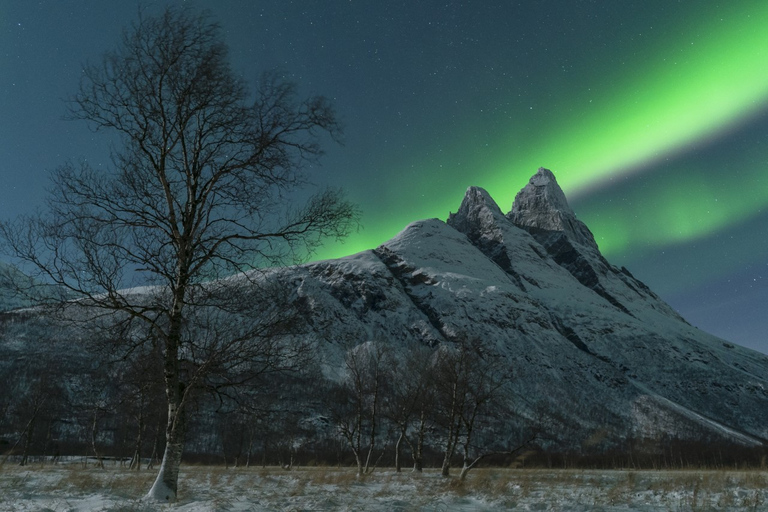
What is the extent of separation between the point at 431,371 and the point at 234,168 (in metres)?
29.1

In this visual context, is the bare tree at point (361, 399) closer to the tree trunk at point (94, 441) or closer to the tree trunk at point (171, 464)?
the tree trunk at point (94, 441)

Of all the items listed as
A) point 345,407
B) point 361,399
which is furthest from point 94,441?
point 345,407

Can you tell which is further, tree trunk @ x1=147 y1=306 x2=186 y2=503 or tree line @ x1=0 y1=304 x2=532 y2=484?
tree line @ x1=0 y1=304 x2=532 y2=484

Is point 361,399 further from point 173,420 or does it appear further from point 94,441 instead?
point 173,420

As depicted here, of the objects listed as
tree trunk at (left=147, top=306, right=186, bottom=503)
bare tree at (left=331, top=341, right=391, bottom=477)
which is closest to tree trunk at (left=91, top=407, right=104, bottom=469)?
bare tree at (left=331, top=341, right=391, bottom=477)

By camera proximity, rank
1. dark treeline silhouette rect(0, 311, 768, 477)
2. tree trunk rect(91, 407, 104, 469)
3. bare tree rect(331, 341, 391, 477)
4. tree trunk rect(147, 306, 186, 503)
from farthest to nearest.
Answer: bare tree rect(331, 341, 391, 477) → tree trunk rect(91, 407, 104, 469) → dark treeline silhouette rect(0, 311, 768, 477) → tree trunk rect(147, 306, 186, 503)

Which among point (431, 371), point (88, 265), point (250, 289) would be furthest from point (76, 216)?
point (431, 371)

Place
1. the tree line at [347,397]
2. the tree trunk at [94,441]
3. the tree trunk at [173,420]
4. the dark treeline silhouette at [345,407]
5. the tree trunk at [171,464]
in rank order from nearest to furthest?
the tree trunk at [171,464] < the tree trunk at [173,420] < the tree line at [347,397] < the dark treeline silhouette at [345,407] < the tree trunk at [94,441]

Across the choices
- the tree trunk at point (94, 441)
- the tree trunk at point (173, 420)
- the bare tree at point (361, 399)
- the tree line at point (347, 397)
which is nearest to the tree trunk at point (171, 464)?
the tree trunk at point (173, 420)

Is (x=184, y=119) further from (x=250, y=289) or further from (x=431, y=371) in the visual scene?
(x=431, y=371)

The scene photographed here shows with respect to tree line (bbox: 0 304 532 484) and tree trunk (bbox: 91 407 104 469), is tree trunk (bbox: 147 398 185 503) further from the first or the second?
tree trunk (bbox: 91 407 104 469)


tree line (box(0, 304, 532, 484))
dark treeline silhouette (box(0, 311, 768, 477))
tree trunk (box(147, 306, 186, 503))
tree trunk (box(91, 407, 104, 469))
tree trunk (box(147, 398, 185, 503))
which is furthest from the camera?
tree trunk (box(91, 407, 104, 469))

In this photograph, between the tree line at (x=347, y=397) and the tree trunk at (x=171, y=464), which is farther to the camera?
the tree line at (x=347, y=397)

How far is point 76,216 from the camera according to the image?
33.4ft
